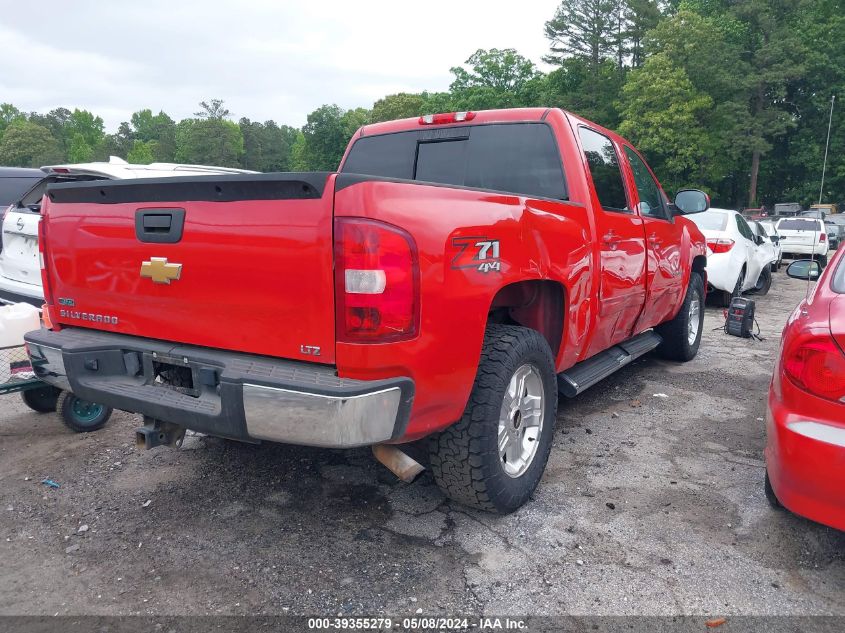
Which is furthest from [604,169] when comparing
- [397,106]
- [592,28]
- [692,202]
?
[397,106]

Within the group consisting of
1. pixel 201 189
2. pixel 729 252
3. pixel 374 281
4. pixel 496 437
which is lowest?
pixel 496 437

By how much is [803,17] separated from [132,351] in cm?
5115

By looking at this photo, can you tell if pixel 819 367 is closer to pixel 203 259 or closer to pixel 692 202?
pixel 203 259

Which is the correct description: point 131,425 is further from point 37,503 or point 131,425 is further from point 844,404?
point 844,404

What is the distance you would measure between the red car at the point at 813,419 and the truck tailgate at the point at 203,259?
5.93 ft

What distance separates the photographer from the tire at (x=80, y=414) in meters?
Answer: 4.03

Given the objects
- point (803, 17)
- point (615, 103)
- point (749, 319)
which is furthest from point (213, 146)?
point (749, 319)

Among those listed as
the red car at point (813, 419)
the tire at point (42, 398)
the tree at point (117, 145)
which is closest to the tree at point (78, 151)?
the tree at point (117, 145)

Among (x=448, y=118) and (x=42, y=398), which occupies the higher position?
(x=448, y=118)

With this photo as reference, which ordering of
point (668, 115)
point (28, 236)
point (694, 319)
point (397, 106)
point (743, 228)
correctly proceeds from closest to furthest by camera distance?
point (28, 236) → point (694, 319) → point (743, 228) → point (668, 115) → point (397, 106)

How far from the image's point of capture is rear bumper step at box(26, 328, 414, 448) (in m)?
2.15

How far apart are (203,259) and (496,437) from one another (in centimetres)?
146

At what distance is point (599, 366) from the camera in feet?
13.6

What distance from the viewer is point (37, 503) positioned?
3191mm
